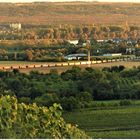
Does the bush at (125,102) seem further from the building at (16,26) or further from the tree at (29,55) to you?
the building at (16,26)

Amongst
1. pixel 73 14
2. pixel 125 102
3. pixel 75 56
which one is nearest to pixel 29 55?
pixel 75 56

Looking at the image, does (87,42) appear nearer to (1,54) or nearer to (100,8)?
(100,8)

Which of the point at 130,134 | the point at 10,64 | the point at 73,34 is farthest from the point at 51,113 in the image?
the point at 73,34

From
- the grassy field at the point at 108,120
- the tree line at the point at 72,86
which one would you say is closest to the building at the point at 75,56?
the tree line at the point at 72,86

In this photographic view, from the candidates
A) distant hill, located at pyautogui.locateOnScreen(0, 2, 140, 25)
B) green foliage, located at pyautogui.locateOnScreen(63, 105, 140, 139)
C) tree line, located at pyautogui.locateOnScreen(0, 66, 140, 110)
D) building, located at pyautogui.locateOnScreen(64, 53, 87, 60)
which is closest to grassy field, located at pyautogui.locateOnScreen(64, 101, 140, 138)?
green foliage, located at pyautogui.locateOnScreen(63, 105, 140, 139)

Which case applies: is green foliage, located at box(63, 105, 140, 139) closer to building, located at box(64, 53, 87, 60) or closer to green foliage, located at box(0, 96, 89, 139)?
building, located at box(64, 53, 87, 60)

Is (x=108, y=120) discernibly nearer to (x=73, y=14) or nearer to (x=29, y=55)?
(x=29, y=55)
